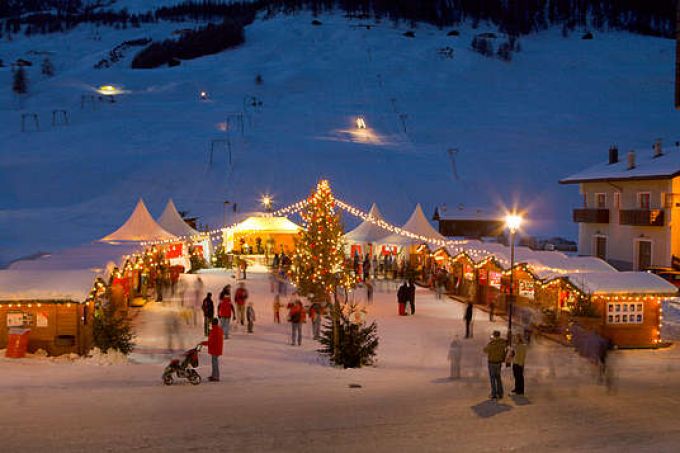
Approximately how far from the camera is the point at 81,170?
45312 millimetres

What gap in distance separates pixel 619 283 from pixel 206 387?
940cm

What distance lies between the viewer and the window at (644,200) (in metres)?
28.5

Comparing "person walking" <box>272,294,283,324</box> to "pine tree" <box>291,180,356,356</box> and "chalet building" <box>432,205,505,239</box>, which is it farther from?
"chalet building" <box>432,205,505,239</box>

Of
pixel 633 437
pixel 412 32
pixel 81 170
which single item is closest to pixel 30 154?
pixel 81 170

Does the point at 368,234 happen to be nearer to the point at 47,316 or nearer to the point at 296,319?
the point at 296,319

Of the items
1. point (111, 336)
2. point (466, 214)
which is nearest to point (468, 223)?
point (466, 214)

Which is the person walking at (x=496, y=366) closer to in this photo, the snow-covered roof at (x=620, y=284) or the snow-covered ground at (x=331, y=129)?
the snow-covered roof at (x=620, y=284)

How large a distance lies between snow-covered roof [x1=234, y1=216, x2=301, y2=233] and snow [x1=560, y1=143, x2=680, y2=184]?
12.9 metres

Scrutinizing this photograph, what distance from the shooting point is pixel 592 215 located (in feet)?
103

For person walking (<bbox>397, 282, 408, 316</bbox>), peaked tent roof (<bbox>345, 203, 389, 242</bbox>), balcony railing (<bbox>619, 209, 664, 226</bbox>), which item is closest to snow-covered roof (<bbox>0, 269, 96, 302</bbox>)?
person walking (<bbox>397, 282, 408, 316</bbox>)

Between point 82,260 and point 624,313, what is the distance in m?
12.1

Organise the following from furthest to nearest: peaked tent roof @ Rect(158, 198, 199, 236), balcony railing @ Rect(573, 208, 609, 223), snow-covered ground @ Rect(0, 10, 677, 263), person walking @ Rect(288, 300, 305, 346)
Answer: snow-covered ground @ Rect(0, 10, 677, 263), balcony railing @ Rect(573, 208, 609, 223), peaked tent roof @ Rect(158, 198, 199, 236), person walking @ Rect(288, 300, 305, 346)

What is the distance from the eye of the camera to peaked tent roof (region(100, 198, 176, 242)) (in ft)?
79.3

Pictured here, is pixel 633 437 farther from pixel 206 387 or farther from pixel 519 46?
pixel 519 46
